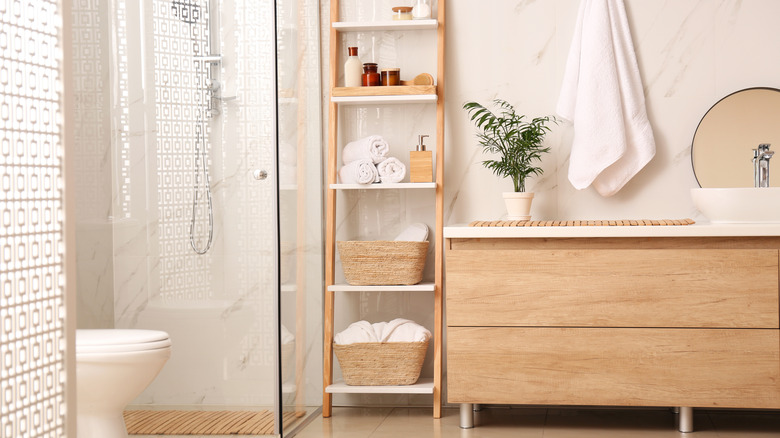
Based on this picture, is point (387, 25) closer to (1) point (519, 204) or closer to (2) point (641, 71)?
(1) point (519, 204)

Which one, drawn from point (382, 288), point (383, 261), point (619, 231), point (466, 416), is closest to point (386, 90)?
point (383, 261)

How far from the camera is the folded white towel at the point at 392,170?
3092mm

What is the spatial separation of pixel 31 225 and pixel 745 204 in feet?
7.42

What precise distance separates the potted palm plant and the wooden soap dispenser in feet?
0.71

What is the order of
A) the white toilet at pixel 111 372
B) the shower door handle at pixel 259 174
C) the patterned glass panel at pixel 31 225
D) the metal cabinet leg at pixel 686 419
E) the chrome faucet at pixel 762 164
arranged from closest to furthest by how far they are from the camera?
the patterned glass panel at pixel 31 225
the white toilet at pixel 111 372
the shower door handle at pixel 259 174
the metal cabinet leg at pixel 686 419
the chrome faucet at pixel 762 164

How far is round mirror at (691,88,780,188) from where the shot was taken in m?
3.02

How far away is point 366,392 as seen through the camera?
307cm

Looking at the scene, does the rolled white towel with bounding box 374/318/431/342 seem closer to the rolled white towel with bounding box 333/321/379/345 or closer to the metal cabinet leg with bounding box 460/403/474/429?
the rolled white towel with bounding box 333/321/379/345

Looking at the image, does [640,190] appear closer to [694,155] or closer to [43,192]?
[694,155]

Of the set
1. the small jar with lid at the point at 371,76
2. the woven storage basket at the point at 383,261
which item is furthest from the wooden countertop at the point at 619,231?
the small jar with lid at the point at 371,76

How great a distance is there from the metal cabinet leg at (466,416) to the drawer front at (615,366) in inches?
3.6

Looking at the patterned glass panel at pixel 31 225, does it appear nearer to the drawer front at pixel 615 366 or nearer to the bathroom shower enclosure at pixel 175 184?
the bathroom shower enclosure at pixel 175 184

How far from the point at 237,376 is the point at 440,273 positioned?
3.20 ft

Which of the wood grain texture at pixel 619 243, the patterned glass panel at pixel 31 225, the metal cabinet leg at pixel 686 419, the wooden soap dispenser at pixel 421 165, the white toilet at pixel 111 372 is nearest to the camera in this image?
the patterned glass panel at pixel 31 225
